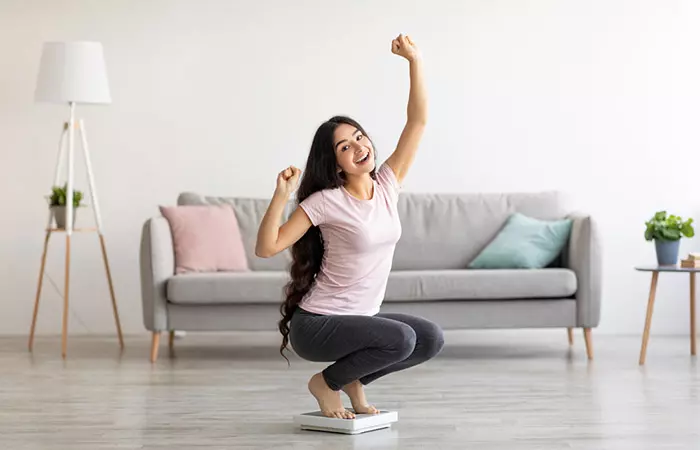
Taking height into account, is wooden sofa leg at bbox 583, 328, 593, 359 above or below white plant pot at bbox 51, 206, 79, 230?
below

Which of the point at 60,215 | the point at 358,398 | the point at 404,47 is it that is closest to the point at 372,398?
the point at 358,398

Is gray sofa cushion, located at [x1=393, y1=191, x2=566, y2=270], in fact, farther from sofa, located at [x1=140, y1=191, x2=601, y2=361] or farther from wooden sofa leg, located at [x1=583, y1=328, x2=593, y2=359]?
wooden sofa leg, located at [x1=583, y1=328, x2=593, y2=359]

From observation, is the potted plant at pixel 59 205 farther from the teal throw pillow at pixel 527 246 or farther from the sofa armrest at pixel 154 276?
the teal throw pillow at pixel 527 246

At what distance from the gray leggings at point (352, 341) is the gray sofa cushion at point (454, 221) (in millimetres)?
2252

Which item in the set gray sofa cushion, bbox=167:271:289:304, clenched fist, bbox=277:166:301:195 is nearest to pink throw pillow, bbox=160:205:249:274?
gray sofa cushion, bbox=167:271:289:304

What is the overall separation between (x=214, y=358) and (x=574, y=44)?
8.79 feet

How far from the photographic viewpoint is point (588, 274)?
15.9 feet

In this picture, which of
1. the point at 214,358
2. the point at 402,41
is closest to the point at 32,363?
the point at 214,358

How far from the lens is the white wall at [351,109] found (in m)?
5.96

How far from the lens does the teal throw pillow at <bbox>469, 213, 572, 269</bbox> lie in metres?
5.04

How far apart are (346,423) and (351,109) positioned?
316 centimetres

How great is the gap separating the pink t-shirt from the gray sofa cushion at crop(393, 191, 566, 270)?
7.46 ft

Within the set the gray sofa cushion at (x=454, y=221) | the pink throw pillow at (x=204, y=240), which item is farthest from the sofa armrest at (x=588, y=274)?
the pink throw pillow at (x=204, y=240)

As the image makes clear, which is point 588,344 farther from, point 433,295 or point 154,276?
point 154,276
